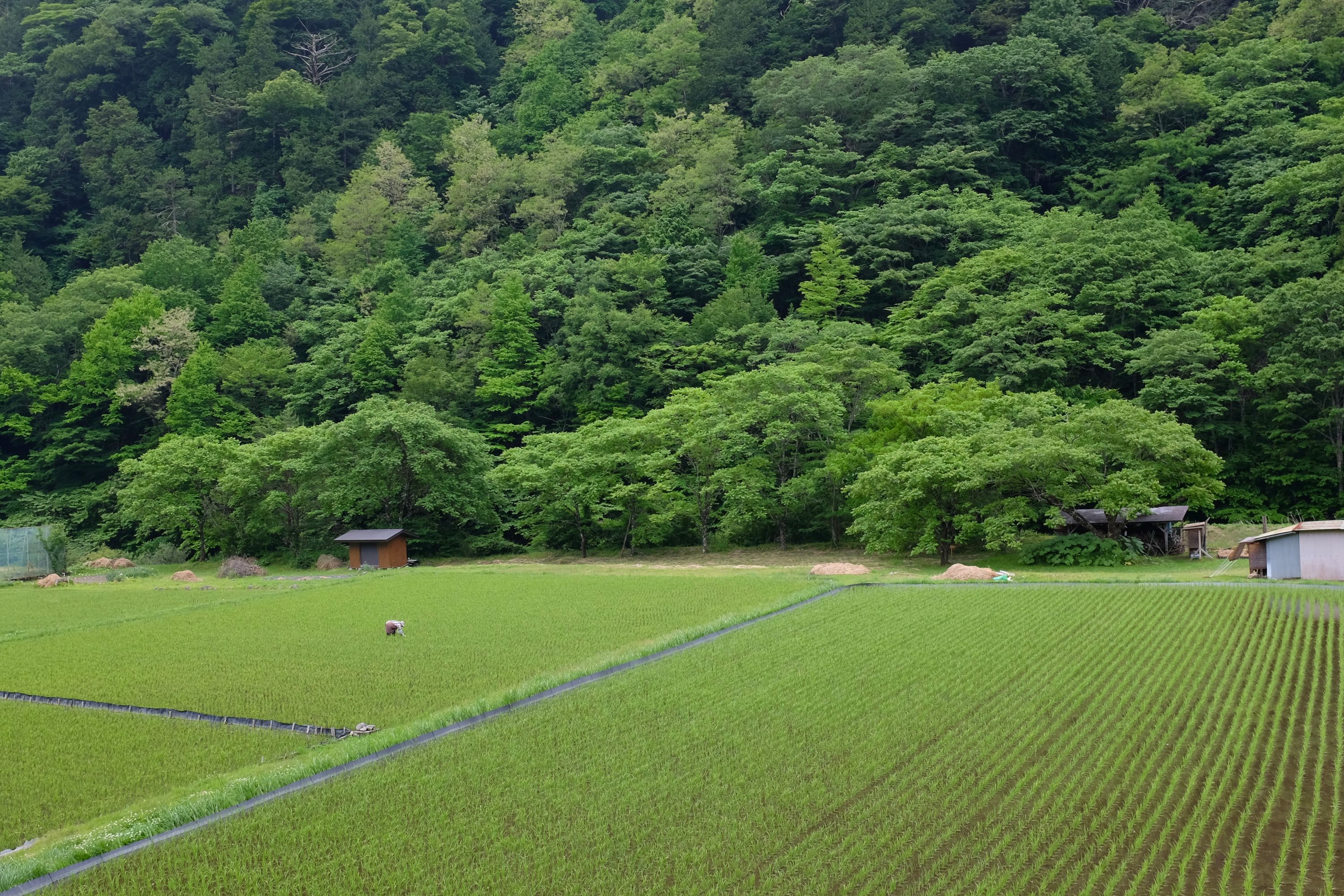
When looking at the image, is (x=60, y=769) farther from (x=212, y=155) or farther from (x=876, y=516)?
(x=212, y=155)

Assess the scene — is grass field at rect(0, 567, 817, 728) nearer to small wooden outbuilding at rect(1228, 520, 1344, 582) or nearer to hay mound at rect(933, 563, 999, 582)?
hay mound at rect(933, 563, 999, 582)

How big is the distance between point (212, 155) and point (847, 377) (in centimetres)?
5232

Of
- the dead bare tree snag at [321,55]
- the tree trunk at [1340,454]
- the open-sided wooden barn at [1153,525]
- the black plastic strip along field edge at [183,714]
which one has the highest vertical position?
the dead bare tree snag at [321,55]

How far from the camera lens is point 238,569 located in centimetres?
3191

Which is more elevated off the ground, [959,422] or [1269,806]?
[959,422]

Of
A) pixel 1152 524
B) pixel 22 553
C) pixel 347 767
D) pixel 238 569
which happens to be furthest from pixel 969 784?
pixel 22 553

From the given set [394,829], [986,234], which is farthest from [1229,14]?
[394,829]

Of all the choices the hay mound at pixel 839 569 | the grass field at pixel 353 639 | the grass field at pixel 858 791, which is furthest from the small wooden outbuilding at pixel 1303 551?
the grass field at pixel 353 639

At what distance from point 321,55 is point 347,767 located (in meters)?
73.3

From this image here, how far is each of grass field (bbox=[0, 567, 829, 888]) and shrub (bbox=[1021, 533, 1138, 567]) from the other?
6662 mm

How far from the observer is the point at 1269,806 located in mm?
8133

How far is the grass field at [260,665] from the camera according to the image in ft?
29.1

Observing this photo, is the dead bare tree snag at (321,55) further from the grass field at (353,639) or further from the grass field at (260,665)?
the grass field at (353,639)

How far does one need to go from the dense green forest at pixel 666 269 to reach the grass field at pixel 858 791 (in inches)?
520
